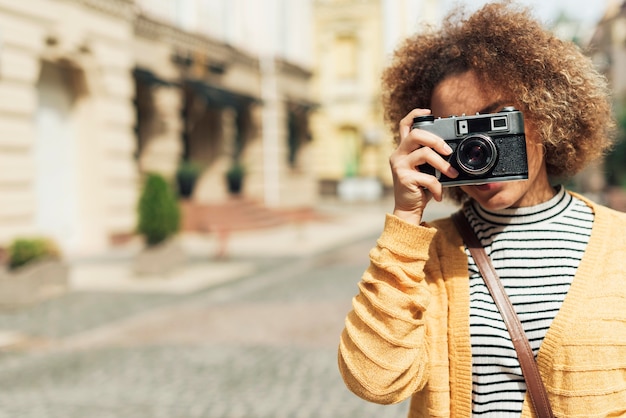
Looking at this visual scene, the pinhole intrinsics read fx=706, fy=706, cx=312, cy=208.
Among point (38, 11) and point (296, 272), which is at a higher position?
point (38, 11)

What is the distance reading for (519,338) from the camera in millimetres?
1561

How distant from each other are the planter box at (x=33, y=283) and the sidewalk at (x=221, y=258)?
573 millimetres

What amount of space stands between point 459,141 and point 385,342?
471 millimetres

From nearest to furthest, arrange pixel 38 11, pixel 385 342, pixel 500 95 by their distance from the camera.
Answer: pixel 385 342
pixel 500 95
pixel 38 11

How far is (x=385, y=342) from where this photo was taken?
5.03 ft

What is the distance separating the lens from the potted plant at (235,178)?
21.6 m

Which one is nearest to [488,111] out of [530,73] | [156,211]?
[530,73]

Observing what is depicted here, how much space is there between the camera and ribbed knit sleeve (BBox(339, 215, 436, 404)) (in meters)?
1.52

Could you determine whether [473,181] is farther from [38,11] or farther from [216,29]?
[216,29]

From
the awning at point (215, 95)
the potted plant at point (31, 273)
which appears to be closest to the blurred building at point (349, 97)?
the awning at point (215, 95)

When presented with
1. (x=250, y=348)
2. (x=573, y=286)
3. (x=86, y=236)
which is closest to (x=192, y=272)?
(x=86, y=236)

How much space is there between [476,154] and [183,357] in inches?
206

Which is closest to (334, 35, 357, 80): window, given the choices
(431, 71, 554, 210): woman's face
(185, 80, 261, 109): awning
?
(185, 80, 261, 109): awning

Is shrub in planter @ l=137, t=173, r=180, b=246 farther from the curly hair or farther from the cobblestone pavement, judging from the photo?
the curly hair
